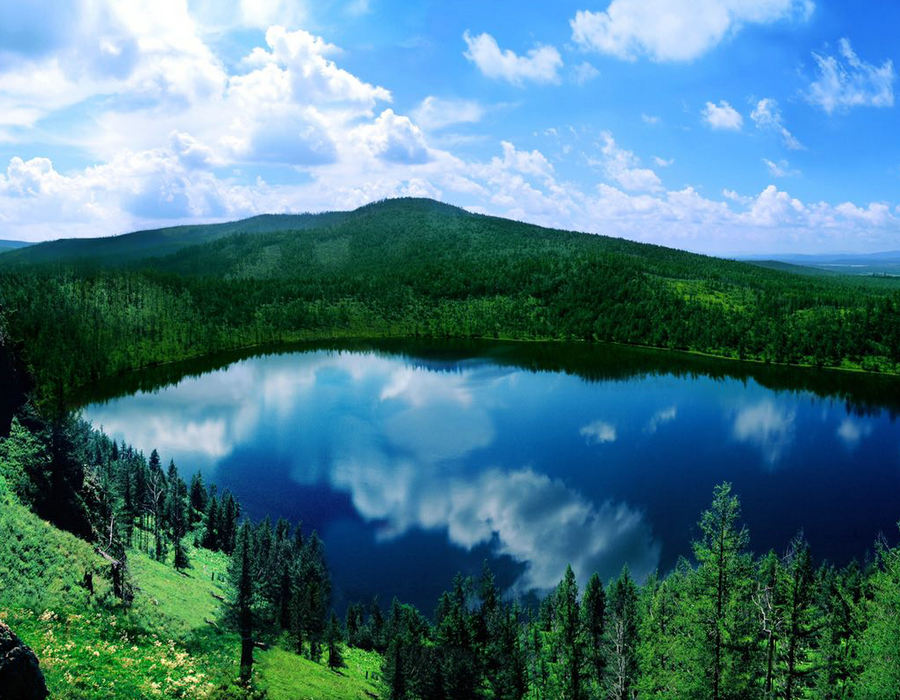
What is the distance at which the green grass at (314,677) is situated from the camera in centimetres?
3581

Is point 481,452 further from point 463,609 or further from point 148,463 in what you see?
point 148,463

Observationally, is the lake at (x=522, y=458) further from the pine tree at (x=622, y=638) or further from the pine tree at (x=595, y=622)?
the pine tree at (x=622, y=638)

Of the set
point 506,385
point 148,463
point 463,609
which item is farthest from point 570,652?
point 506,385

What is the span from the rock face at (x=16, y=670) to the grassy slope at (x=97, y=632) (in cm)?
436

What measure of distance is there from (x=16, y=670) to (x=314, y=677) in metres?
30.0

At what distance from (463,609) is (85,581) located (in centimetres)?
3483

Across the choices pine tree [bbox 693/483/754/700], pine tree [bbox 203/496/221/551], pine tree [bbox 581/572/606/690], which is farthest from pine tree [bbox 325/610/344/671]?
pine tree [bbox 693/483/754/700]

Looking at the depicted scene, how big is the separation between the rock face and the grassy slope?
4361 mm

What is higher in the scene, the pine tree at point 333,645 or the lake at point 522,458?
the lake at point 522,458

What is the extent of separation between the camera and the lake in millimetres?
65875

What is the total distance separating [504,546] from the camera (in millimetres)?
65875

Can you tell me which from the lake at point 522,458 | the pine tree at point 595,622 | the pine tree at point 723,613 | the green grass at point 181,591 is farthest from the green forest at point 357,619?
the lake at point 522,458

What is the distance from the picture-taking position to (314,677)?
41719 millimetres

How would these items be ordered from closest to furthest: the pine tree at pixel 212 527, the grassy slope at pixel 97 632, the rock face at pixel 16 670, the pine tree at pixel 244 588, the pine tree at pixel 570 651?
1. the rock face at pixel 16 670
2. the grassy slope at pixel 97 632
3. the pine tree at pixel 244 588
4. the pine tree at pixel 570 651
5. the pine tree at pixel 212 527
